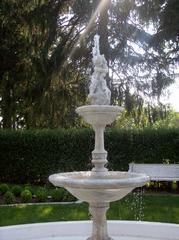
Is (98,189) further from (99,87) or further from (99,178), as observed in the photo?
(99,87)

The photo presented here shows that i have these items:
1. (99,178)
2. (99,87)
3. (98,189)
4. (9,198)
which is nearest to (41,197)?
(9,198)

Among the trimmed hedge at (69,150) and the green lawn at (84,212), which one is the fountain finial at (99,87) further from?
the trimmed hedge at (69,150)

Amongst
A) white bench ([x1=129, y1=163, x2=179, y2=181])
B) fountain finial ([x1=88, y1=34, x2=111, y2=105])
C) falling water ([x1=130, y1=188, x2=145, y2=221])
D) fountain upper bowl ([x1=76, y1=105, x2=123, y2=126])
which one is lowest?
falling water ([x1=130, y1=188, x2=145, y2=221])

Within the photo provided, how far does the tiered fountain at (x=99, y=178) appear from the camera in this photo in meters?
4.54

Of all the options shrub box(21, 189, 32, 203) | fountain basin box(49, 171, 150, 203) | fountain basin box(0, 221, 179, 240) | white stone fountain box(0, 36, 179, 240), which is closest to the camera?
fountain basin box(49, 171, 150, 203)

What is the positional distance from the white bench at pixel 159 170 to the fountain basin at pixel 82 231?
616 cm

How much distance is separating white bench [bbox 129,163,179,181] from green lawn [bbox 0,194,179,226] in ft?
6.48

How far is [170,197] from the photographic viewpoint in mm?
11828

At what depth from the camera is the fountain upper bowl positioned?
500cm

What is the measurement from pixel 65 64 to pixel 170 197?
7.42 meters

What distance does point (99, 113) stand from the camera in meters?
5.06

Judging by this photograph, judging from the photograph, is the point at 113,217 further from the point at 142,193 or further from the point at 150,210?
the point at 142,193

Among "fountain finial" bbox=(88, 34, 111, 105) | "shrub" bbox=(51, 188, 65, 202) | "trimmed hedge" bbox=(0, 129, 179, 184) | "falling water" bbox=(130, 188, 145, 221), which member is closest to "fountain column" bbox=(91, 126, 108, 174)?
"fountain finial" bbox=(88, 34, 111, 105)

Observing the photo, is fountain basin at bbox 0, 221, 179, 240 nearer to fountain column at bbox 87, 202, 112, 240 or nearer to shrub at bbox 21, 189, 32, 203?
fountain column at bbox 87, 202, 112, 240
